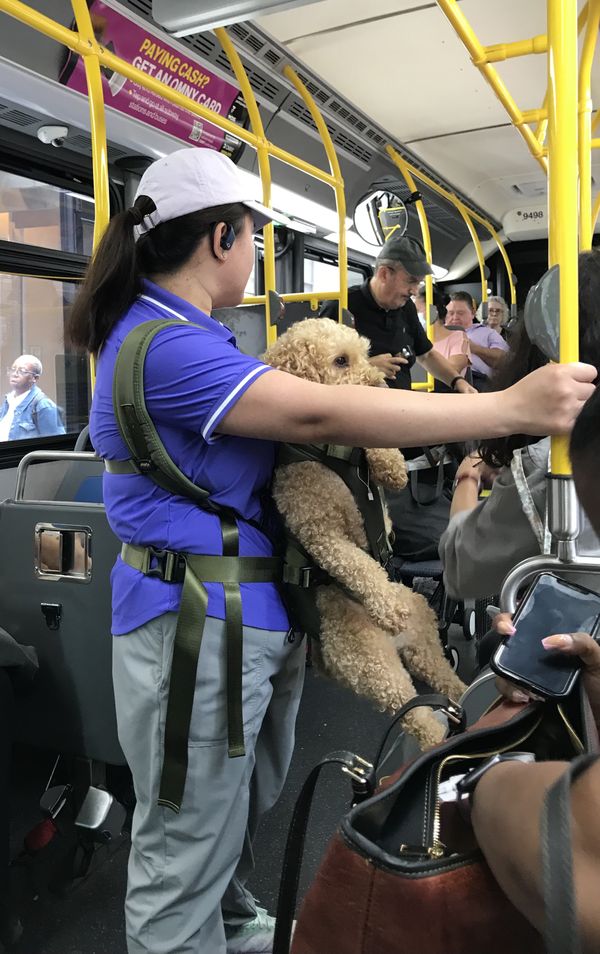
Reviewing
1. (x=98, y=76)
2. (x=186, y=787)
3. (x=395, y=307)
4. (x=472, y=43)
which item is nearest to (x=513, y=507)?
(x=186, y=787)

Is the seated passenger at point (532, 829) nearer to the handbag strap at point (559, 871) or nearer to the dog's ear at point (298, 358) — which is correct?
the handbag strap at point (559, 871)

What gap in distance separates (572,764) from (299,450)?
993 mm

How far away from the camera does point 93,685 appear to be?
1.98 m

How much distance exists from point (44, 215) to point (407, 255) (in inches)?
73.4

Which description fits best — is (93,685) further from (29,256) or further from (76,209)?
(76,209)

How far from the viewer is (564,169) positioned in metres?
0.89

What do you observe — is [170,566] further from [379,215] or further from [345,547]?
[379,215]

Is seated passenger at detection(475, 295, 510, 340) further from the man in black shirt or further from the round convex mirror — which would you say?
the man in black shirt

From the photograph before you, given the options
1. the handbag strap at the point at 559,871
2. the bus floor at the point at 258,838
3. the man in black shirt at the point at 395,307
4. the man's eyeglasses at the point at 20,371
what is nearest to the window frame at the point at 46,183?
the man's eyeglasses at the point at 20,371

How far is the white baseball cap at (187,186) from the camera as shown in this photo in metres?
1.30

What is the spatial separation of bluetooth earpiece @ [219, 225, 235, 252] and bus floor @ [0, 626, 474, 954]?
3.24 ft

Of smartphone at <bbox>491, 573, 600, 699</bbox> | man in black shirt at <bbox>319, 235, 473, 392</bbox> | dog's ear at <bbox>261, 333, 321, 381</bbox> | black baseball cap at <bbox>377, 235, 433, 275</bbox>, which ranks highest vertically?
black baseball cap at <bbox>377, 235, 433, 275</bbox>

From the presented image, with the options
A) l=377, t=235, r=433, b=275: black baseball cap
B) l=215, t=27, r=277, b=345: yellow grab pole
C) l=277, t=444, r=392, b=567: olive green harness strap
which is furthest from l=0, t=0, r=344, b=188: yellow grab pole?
l=277, t=444, r=392, b=567: olive green harness strap

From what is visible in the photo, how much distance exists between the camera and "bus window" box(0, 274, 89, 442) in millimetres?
3582
